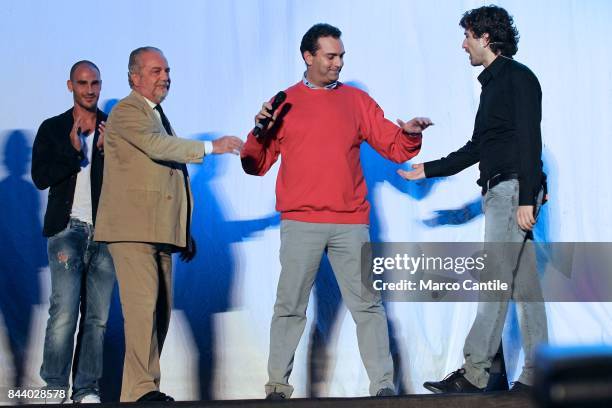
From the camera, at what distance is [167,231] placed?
Answer: 3334 mm

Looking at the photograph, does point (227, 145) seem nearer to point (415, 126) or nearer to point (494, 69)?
point (415, 126)

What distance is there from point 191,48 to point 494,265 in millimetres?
1689

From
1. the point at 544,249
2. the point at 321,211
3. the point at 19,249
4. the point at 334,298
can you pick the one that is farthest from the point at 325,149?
the point at 19,249

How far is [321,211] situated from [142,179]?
66cm

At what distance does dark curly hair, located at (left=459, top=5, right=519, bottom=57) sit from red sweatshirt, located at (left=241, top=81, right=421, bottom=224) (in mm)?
482

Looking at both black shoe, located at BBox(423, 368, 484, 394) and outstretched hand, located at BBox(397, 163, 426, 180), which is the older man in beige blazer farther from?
black shoe, located at BBox(423, 368, 484, 394)

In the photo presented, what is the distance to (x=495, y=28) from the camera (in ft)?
11.7

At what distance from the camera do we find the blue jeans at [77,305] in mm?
3658

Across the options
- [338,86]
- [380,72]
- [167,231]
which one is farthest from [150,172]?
[380,72]

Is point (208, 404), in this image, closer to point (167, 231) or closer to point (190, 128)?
point (167, 231)

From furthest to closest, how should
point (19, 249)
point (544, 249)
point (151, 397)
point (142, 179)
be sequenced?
point (544, 249), point (19, 249), point (142, 179), point (151, 397)

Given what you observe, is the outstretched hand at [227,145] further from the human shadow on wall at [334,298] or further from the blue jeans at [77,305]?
the human shadow on wall at [334,298]

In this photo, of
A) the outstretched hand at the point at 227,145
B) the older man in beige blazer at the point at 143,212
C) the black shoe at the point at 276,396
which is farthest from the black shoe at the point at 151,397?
the outstretched hand at the point at 227,145

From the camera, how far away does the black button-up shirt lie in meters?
3.35
